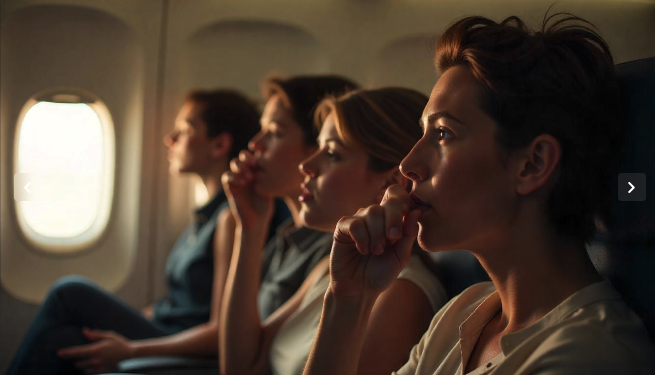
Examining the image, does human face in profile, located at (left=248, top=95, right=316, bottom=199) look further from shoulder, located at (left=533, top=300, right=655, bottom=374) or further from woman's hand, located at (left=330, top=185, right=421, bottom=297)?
shoulder, located at (left=533, top=300, right=655, bottom=374)

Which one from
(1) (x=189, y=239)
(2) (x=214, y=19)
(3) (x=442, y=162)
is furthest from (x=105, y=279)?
(3) (x=442, y=162)

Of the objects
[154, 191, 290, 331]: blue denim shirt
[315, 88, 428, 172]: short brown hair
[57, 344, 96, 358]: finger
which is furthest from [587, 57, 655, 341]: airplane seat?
[57, 344, 96, 358]: finger

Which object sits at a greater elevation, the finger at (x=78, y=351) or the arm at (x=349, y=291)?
the arm at (x=349, y=291)

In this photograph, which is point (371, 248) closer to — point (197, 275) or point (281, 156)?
point (281, 156)

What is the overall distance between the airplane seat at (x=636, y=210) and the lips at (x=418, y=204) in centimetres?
27

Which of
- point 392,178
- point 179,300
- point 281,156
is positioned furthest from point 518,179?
point 179,300

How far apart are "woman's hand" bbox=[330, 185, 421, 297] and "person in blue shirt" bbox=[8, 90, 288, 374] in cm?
137

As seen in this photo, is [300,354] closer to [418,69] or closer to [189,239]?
[189,239]

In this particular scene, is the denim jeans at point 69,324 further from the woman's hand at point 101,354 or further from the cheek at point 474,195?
the cheek at point 474,195

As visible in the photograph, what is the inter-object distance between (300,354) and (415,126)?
23.0 inches

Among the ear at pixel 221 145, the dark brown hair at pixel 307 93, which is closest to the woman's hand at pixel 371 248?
the dark brown hair at pixel 307 93

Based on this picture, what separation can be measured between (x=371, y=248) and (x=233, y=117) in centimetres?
220

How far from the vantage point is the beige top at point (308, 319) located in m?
1.55

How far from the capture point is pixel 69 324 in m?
2.78
